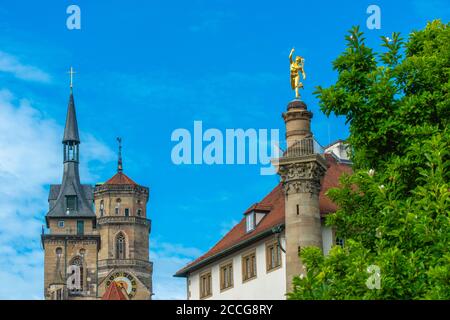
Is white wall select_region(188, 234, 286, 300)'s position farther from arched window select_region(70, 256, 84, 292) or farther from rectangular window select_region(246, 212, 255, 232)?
arched window select_region(70, 256, 84, 292)

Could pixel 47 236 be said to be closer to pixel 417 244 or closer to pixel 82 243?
pixel 82 243

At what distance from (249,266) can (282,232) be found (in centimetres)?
438

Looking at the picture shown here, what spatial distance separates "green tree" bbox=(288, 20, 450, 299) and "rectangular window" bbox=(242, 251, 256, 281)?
33.0m

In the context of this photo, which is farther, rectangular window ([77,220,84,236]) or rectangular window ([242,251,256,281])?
rectangular window ([77,220,84,236])

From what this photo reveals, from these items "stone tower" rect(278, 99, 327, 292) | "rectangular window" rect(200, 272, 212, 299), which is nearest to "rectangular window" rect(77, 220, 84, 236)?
"rectangular window" rect(200, 272, 212, 299)

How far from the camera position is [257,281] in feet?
236

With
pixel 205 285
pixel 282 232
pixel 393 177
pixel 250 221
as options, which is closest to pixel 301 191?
pixel 282 232

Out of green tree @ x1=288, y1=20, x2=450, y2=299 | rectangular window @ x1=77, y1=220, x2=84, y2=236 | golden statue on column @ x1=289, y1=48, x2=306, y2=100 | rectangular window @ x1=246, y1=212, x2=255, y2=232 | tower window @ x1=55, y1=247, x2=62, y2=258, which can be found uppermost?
rectangular window @ x1=77, y1=220, x2=84, y2=236

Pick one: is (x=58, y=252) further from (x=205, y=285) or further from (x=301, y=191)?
(x=301, y=191)

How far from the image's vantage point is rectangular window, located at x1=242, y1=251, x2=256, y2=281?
7309 centimetres

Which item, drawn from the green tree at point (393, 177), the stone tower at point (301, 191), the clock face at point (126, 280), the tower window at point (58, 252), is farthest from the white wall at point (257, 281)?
the tower window at point (58, 252)

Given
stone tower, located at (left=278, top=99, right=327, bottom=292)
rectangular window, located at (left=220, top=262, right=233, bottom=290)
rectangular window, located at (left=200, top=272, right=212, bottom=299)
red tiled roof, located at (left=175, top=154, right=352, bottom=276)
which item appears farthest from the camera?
rectangular window, located at (left=200, top=272, right=212, bottom=299)

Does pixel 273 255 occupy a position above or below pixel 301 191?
below
